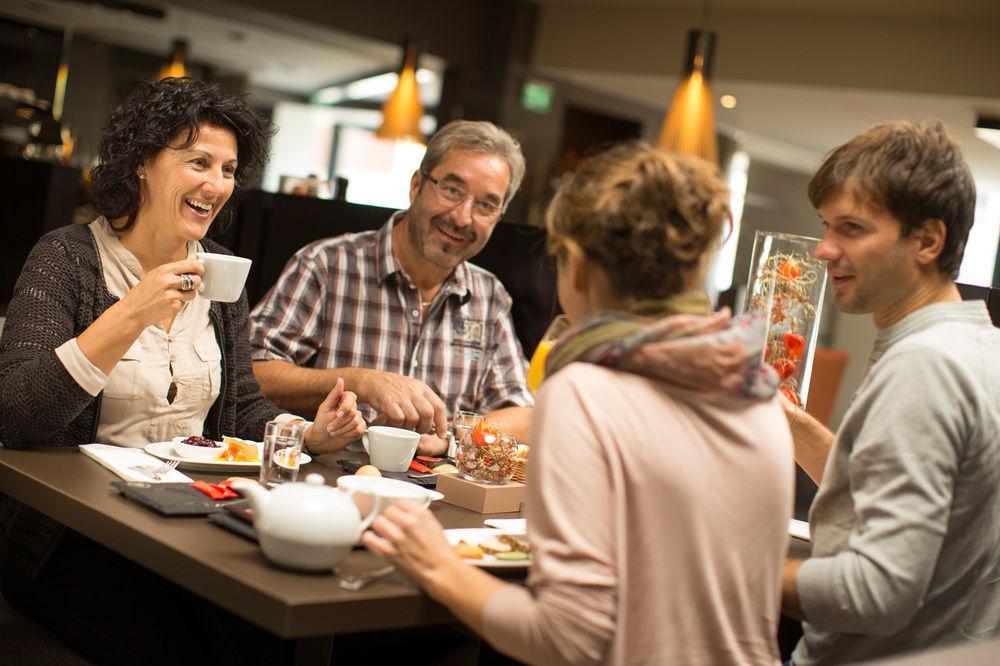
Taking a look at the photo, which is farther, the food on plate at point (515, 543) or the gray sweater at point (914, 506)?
the food on plate at point (515, 543)

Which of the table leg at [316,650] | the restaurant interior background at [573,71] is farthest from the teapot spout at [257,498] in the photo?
the restaurant interior background at [573,71]

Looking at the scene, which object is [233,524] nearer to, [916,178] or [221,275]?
[221,275]

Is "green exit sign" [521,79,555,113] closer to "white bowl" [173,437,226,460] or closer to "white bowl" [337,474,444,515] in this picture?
"white bowl" [173,437,226,460]

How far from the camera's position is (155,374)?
2172 millimetres

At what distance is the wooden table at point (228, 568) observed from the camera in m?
1.29

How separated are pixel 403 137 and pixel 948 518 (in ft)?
19.7

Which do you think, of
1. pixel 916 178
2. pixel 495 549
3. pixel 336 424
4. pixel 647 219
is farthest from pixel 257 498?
pixel 916 178

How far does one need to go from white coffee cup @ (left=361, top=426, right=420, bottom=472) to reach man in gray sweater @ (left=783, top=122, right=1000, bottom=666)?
0.73m

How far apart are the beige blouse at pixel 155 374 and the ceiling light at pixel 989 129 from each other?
19.3ft

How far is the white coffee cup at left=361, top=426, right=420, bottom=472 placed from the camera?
2.03m

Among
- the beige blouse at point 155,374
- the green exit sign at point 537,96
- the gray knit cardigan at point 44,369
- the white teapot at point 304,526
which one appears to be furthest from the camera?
the green exit sign at point 537,96

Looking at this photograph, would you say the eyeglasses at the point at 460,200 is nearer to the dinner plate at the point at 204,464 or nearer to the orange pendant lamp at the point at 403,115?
the dinner plate at the point at 204,464

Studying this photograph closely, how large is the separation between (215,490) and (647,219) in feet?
2.59

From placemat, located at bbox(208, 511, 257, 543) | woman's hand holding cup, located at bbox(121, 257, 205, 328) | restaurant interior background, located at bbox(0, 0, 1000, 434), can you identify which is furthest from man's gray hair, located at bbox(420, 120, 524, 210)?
restaurant interior background, located at bbox(0, 0, 1000, 434)
